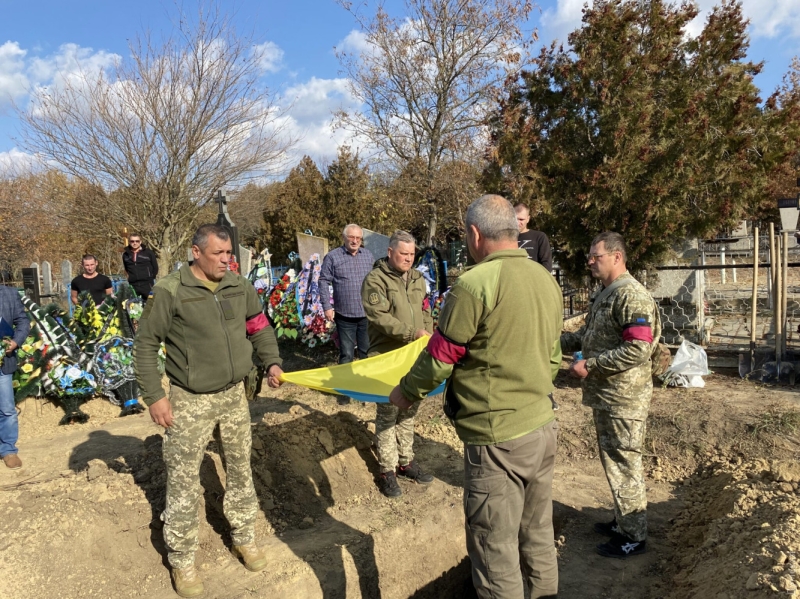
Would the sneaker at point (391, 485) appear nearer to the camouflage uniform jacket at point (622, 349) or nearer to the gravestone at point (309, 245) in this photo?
the camouflage uniform jacket at point (622, 349)

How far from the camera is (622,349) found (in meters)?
3.52

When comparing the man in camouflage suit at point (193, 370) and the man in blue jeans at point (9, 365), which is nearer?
the man in camouflage suit at point (193, 370)

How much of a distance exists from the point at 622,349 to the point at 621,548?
4.66ft

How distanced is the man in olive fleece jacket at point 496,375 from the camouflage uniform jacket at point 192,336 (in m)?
1.26

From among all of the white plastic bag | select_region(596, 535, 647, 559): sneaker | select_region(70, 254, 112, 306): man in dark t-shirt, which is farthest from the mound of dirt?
select_region(70, 254, 112, 306): man in dark t-shirt

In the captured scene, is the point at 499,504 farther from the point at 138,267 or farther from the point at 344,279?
the point at 138,267

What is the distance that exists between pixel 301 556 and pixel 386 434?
107cm

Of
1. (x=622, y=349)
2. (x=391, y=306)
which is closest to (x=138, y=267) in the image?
(x=391, y=306)

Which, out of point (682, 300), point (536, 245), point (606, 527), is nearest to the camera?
point (606, 527)

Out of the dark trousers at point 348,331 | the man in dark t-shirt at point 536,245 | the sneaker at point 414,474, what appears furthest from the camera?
the dark trousers at point 348,331

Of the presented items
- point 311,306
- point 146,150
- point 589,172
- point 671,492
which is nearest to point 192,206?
point 146,150

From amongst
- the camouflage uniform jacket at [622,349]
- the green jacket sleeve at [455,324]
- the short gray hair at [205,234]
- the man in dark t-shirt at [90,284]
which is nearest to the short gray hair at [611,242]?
the camouflage uniform jacket at [622,349]

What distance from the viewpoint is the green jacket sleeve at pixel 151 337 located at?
10.2ft

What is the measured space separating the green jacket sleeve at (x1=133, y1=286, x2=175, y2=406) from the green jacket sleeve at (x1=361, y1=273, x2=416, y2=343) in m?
1.57
